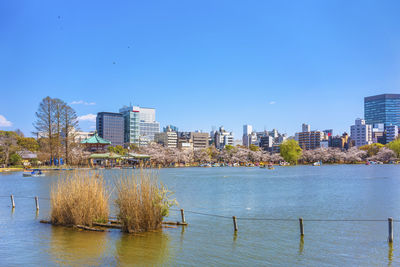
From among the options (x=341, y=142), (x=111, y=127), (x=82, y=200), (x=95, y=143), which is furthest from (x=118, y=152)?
(x=341, y=142)

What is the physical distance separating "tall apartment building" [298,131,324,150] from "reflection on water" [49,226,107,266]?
17780 centimetres

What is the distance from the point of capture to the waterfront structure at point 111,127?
180 m

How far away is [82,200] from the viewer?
14930 millimetres

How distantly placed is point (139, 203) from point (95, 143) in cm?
6853

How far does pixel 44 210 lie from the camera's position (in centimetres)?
2170

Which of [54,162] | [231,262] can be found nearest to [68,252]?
[231,262]

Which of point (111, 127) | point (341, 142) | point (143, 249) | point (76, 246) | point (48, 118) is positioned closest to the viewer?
point (143, 249)

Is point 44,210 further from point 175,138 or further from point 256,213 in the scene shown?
point 175,138

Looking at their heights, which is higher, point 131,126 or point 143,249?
point 131,126

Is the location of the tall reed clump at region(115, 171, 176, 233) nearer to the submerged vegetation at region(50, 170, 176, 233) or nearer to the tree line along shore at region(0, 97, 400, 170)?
the submerged vegetation at region(50, 170, 176, 233)

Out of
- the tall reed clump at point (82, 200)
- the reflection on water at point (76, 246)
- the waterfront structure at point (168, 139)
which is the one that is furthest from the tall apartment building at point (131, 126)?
the reflection on water at point (76, 246)

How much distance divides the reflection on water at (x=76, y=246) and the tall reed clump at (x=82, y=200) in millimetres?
594

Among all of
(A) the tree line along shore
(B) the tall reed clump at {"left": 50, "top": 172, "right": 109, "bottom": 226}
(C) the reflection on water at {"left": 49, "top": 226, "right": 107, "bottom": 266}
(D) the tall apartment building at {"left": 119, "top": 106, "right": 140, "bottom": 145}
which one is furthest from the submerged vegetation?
(D) the tall apartment building at {"left": 119, "top": 106, "right": 140, "bottom": 145}

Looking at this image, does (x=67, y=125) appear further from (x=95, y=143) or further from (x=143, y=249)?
(x=143, y=249)
